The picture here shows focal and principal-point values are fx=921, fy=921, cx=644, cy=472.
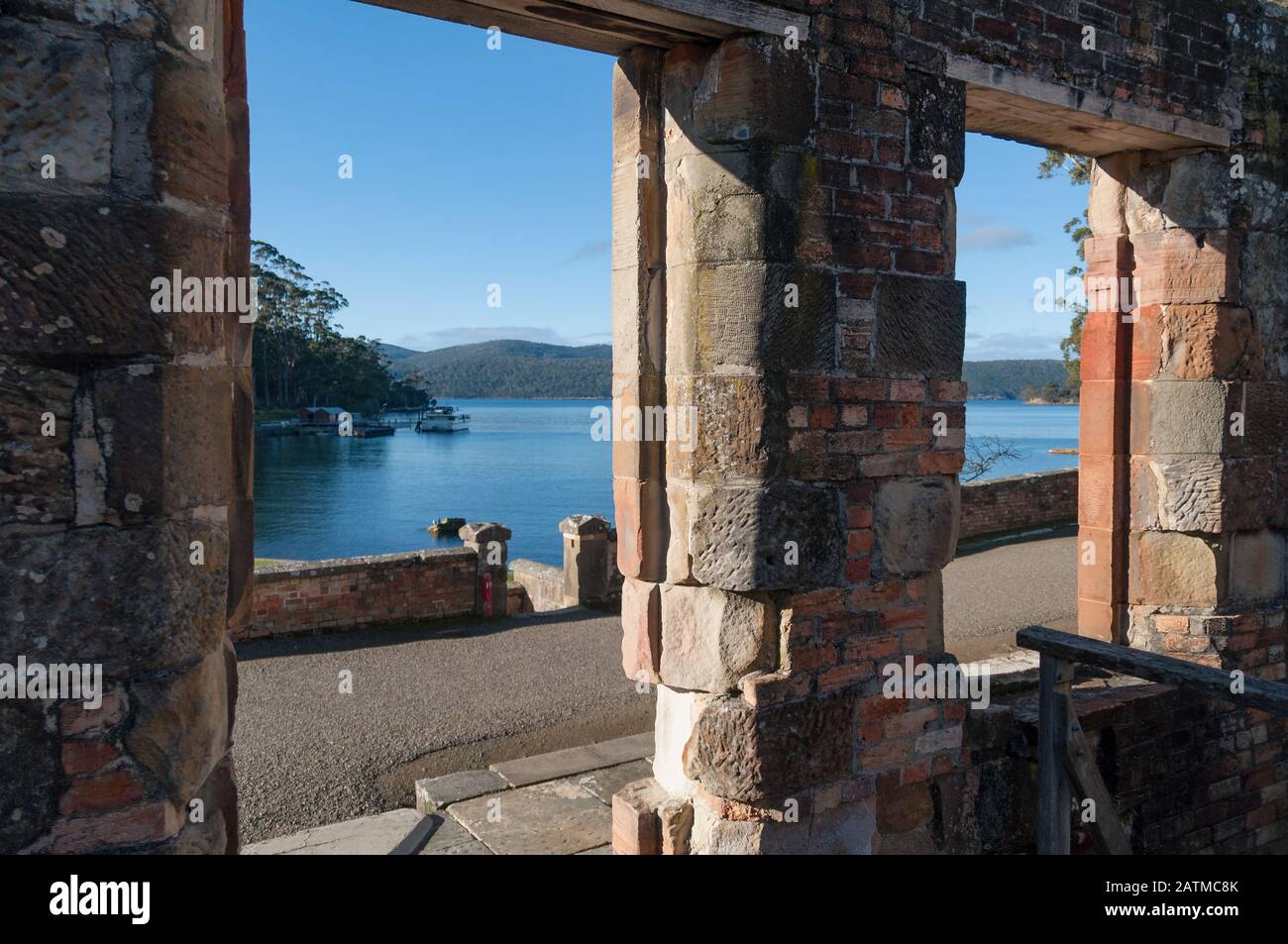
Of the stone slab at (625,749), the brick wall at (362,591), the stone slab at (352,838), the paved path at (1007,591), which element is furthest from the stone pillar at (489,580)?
the stone slab at (352,838)

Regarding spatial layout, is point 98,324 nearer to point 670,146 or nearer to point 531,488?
point 670,146

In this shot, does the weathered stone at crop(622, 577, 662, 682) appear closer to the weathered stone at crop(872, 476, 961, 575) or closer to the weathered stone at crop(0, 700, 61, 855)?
the weathered stone at crop(872, 476, 961, 575)

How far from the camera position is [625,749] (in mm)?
5367

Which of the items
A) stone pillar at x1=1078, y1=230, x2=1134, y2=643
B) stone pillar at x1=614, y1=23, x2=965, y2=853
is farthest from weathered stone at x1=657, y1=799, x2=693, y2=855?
stone pillar at x1=1078, y1=230, x2=1134, y2=643

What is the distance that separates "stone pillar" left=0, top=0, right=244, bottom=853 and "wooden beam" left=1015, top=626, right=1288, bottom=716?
3133 millimetres

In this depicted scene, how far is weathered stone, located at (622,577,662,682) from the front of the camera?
3.51 metres

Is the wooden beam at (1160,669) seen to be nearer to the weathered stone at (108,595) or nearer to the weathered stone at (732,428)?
the weathered stone at (732,428)

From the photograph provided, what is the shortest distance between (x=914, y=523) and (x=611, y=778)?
2305 mm

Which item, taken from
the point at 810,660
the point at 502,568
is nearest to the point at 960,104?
the point at 810,660

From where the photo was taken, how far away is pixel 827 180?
3.34 metres

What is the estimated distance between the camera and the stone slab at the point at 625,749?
206 inches

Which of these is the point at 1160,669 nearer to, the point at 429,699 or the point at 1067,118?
the point at 1067,118

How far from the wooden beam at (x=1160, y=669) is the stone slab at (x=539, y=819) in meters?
2.07
